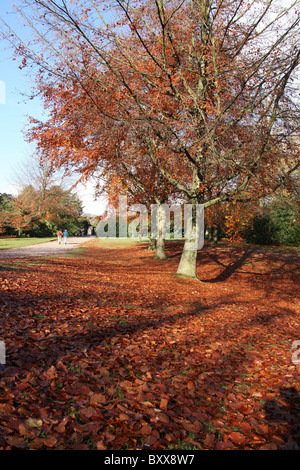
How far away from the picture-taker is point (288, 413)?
10.8 ft

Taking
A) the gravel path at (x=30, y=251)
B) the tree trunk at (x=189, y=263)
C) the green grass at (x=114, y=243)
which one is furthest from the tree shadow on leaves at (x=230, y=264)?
the green grass at (x=114, y=243)

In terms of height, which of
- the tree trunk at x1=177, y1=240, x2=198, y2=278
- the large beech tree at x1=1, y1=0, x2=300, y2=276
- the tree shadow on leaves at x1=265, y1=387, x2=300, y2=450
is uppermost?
the large beech tree at x1=1, y1=0, x2=300, y2=276

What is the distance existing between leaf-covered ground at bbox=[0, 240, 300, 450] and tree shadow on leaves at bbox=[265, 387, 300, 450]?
0.04 feet

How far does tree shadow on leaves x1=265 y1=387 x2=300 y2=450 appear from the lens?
276 cm

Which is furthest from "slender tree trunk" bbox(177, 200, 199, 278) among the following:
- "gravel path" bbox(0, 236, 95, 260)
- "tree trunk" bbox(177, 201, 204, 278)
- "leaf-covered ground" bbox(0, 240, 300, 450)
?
"gravel path" bbox(0, 236, 95, 260)

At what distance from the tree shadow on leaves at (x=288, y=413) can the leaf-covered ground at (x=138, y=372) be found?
0.01 m

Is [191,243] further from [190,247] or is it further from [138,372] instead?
[138,372]

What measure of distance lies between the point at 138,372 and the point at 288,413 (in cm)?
178

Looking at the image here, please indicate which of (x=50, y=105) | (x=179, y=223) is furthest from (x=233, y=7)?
(x=179, y=223)

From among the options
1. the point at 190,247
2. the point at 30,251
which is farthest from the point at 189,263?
the point at 30,251

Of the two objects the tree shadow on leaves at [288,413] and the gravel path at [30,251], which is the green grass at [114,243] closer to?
the gravel path at [30,251]

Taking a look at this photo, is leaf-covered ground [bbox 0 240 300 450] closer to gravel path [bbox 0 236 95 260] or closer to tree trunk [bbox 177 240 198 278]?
tree trunk [bbox 177 240 198 278]

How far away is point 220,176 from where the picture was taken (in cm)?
1145
